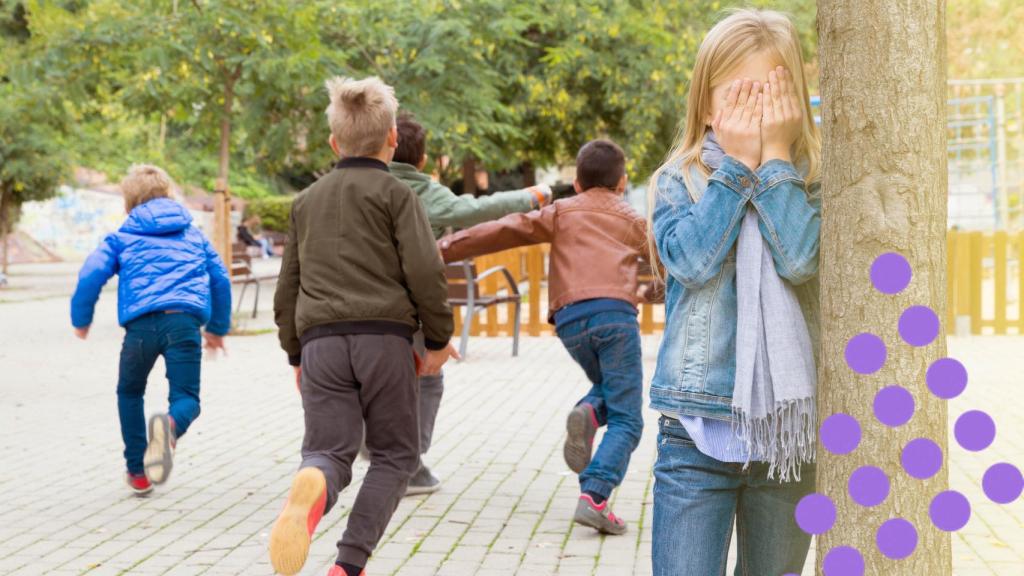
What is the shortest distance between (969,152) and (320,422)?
29.3 meters

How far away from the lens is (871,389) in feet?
7.21

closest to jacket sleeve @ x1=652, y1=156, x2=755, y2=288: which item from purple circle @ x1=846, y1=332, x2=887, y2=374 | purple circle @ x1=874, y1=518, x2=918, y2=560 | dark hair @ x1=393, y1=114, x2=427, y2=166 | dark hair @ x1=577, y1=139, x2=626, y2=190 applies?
purple circle @ x1=846, y1=332, x2=887, y2=374

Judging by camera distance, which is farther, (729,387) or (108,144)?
(108,144)

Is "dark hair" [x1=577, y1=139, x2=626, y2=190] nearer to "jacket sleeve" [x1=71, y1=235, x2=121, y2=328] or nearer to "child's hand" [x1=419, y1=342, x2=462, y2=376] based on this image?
"child's hand" [x1=419, y1=342, x2=462, y2=376]

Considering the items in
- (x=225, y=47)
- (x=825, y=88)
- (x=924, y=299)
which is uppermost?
(x=225, y=47)

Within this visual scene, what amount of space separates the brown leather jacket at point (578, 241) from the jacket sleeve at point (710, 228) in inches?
108

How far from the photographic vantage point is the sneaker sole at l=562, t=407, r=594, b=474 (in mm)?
5332

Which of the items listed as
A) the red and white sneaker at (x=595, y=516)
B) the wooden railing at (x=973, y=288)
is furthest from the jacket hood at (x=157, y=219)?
the wooden railing at (x=973, y=288)

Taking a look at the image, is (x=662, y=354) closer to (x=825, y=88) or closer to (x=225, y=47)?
(x=825, y=88)

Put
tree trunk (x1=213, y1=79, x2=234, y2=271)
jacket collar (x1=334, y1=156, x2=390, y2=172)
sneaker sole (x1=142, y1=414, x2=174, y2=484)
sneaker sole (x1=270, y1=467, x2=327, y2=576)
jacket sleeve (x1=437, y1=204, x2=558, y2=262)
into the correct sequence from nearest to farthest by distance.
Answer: sneaker sole (x1=270, y1=467, x2=327, y2=576)
jacket collar (x1=334, y1=156, x2=390, y2=172)
jacket sleeve (x1=437, y1=204, x2=558, y2=262)
sneaker sole (x1=142, y1=414, x2=174, y2=484)
tree trunk (x1=213, y1=79, x2=234, y2=271)

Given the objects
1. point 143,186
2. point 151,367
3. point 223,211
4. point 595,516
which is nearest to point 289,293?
point 595,516

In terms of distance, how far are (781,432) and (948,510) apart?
1.15ft

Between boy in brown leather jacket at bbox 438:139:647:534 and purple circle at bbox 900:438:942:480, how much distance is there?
10.2 ft

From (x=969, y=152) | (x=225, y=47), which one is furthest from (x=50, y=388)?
(x=969, y=152)
